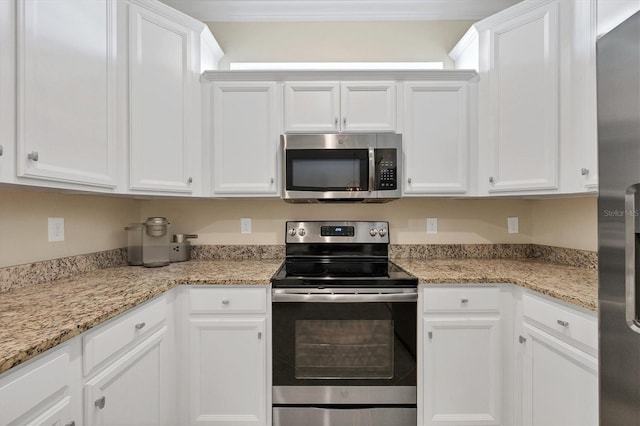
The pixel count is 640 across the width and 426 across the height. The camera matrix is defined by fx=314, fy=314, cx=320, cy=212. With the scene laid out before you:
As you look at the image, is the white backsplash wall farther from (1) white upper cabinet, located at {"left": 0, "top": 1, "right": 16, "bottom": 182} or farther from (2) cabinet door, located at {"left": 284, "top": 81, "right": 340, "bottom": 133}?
(1) white upper cabinet, located at {"left": 0, "top": 1, "right": 16, "bottom": 182}

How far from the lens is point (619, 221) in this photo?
700 millimetres

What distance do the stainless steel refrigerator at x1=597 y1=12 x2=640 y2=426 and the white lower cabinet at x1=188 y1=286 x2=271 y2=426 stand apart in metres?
1.38

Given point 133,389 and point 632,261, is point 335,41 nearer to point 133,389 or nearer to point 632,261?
point 632,261

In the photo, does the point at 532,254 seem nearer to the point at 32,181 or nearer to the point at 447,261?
the point at 447,261

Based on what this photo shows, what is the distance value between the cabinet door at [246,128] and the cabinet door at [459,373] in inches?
53.3

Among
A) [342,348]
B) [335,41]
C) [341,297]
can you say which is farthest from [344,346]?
[335,41]

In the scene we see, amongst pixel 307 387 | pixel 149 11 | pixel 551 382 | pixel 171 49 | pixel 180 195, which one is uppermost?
pixel 149 11

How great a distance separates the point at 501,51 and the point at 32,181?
7.98 feet

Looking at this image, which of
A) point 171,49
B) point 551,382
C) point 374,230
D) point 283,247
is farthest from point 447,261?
point 171,49

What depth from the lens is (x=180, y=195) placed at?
6.34ft

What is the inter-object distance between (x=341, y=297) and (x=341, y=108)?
118cm

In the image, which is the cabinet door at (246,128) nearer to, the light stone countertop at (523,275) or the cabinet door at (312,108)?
the cabinet door at (312,108)

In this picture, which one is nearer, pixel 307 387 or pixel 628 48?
pixel 628 48

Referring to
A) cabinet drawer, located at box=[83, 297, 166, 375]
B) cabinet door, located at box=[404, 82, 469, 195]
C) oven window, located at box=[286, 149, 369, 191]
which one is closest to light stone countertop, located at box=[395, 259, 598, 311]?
cabinet door, located at box=[404, 82, 469, 195]
